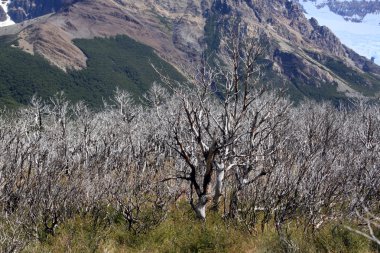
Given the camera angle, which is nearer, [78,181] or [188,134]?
[78,181]

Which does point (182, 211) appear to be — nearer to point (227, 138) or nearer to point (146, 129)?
point (227, 138)

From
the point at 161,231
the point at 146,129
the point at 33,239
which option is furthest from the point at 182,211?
the point at 146,129

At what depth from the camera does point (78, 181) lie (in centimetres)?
1295

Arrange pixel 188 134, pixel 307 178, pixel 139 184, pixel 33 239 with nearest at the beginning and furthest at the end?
pixel 33 239 → pixel 307 178 → pixel 139 184 → pixel 188 134

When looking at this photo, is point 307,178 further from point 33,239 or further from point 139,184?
point 33,239

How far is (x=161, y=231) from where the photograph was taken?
1076 cm

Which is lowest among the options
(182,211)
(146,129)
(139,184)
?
(146,129)

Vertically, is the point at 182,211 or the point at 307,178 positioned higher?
the point at 307,178

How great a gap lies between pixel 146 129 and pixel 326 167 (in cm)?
3531

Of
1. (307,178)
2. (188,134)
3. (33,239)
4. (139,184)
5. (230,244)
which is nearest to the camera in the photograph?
(230,244)

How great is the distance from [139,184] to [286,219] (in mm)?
4443

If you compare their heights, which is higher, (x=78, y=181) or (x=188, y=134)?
(x=188, y=134)

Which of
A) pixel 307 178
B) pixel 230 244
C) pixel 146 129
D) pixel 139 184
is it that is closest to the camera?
pixel 230 244

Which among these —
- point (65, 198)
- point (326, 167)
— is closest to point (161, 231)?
point (65, 198)
